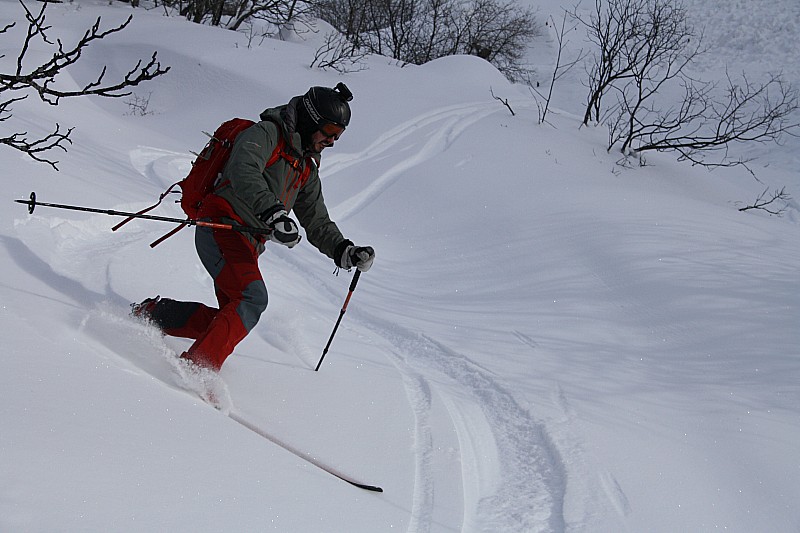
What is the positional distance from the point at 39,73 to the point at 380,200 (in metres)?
7.07

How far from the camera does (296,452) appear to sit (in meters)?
3.13

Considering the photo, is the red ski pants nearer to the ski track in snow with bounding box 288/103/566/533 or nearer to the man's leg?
the man's leg

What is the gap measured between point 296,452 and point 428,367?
1.78 metres

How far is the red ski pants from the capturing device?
3.44m

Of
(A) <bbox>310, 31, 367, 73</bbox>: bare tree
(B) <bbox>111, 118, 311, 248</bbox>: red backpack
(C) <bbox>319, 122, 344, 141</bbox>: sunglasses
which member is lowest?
(B) <bbox>111, 118, 311, 248</bbox>: red backpack

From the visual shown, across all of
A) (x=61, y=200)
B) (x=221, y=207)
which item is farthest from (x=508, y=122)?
(x=221, y=207)

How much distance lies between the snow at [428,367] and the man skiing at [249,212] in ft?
0.71

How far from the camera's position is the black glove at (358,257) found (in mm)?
4105

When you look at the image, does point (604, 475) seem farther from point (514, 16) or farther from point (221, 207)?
point (514, 16)

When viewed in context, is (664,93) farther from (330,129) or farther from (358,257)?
(330,129)

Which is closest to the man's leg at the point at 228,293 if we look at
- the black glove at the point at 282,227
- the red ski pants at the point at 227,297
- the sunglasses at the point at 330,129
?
the red ski pants at the point at 227,297

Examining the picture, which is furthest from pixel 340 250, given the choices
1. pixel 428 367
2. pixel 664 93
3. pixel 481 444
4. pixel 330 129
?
pixel 664 93

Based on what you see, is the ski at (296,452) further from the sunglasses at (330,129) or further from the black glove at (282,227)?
the sunglasses at (330,129)

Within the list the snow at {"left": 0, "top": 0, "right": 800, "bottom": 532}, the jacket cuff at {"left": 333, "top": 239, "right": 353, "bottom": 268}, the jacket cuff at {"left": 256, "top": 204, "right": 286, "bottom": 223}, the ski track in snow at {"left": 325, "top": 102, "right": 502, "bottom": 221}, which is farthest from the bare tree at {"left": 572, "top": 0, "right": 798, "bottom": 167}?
the jacket cuff at {"left": 256, "top": 204, "right": 286, "bottom": 223}
